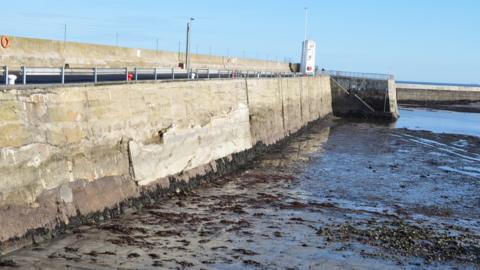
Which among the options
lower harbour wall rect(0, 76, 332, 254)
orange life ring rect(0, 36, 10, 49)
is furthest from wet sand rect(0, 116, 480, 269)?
orange life ring rect(0, 36, 10, 49)

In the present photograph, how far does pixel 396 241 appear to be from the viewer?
13086mm

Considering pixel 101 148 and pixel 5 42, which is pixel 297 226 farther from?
pixel 5 42

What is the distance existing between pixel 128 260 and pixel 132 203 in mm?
4093

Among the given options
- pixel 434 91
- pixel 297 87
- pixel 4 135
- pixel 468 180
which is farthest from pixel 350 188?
pixel 434 91

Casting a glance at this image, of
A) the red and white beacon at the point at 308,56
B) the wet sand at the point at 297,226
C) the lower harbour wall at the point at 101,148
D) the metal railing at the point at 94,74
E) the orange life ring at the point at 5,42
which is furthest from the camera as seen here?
the red and white beacon at the point at 308,56

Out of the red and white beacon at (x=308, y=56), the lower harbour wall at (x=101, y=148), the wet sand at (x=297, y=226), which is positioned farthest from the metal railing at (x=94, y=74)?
the red and white beacon at (x=308, y=56)

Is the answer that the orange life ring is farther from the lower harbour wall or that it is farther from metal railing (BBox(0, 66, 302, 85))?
the lower harbour wall

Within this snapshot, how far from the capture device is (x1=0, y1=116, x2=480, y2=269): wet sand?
11.2m

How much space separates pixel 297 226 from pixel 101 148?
507 centimetres

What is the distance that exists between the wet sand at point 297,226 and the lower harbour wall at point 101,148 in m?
0.53

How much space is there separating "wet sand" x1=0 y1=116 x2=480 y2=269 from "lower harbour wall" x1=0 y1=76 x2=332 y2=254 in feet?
1.73

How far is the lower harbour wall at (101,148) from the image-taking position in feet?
37.4

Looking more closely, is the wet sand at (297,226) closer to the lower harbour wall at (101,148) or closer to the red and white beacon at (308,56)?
the lower harbour wall at (101,148)

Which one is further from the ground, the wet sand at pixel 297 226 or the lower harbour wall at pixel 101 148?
the lower harbour wall at pixel 101 148
